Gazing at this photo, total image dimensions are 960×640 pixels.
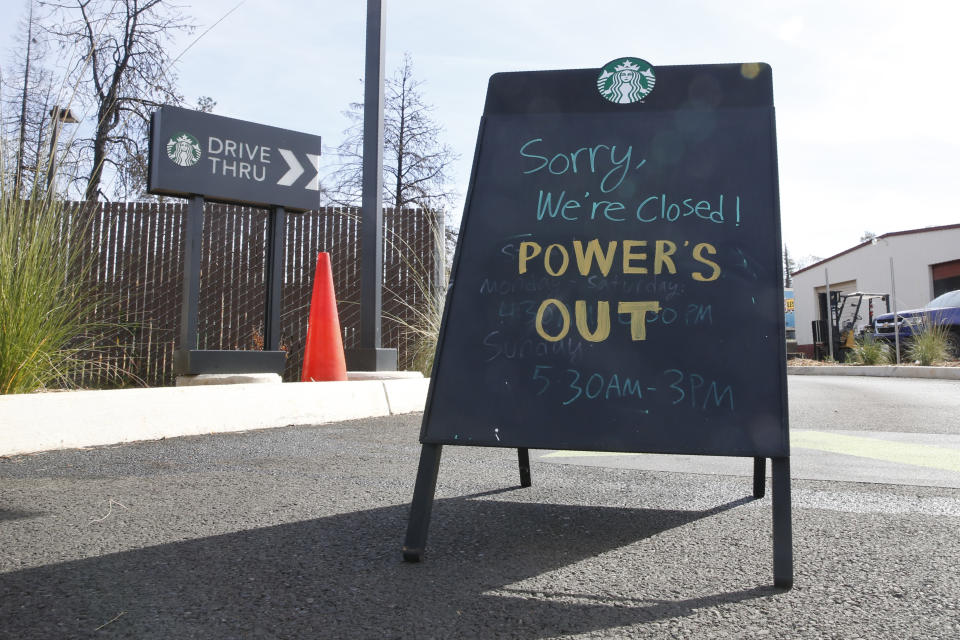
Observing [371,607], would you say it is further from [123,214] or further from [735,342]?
[123,214]

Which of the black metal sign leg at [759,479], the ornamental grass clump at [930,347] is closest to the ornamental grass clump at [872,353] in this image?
the ornamental grass clump at [930,347]

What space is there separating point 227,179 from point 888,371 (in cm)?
1466

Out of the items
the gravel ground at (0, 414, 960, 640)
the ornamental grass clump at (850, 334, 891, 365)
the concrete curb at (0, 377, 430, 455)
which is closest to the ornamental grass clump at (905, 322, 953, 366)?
the ornamental grass clump at (850, 334, 891, 365)

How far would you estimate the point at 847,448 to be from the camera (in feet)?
14.7

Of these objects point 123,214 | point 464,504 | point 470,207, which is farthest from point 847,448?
point 123,214

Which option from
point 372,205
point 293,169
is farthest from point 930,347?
point 293,169

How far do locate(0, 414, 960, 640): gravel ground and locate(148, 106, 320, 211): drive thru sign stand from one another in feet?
11.2

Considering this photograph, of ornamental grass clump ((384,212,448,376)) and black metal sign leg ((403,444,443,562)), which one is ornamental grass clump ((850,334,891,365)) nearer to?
ornamental grass clump ((384,212,448,376))

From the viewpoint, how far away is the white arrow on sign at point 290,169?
687 centimetres

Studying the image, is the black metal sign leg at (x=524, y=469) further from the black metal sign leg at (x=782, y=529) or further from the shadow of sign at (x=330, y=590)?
the black metal sign leg at (x=782, y=529)

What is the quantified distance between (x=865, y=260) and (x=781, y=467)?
35.2 meters

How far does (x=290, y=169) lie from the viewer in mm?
6934

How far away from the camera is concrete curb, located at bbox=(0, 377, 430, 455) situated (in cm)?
388

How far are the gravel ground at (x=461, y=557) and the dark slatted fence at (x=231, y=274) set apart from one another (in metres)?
6.85
